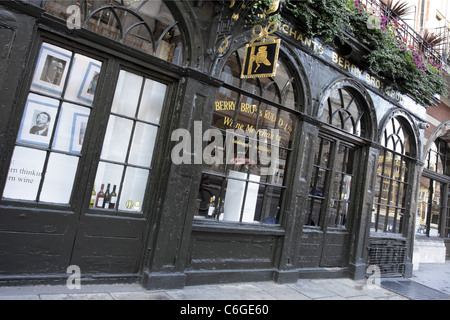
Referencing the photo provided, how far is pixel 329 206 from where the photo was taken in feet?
21.0

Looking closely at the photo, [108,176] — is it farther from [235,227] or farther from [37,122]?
[235,227]

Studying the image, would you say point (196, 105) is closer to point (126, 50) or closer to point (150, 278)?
point (126, 50)

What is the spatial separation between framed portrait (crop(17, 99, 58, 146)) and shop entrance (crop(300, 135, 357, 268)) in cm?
444

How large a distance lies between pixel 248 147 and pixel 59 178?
2.75 metres

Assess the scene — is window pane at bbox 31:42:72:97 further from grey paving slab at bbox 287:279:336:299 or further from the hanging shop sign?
grey paving slab at bbox 287:279:336:299

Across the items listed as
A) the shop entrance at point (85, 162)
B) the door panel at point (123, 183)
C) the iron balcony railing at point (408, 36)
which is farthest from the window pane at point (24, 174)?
the iron balcony railing at point (408, 36)

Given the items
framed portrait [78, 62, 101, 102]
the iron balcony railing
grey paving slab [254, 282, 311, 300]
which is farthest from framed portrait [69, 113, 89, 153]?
the iron balcony railing

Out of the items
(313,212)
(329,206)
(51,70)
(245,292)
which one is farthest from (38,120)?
(329,206)

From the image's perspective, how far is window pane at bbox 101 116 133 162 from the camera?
3.97 m

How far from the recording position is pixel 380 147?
7.19 metres

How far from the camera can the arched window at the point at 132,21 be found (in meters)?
3.57

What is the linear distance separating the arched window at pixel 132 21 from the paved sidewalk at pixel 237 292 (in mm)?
2859

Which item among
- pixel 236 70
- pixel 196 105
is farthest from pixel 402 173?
pixel 196 105

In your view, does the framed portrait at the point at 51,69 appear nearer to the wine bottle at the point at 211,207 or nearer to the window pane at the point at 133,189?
the window pane at the point at 133,189
